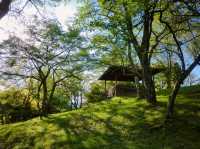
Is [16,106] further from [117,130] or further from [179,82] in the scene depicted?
[179,82]

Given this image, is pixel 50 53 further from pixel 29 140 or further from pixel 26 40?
pixel 29 140

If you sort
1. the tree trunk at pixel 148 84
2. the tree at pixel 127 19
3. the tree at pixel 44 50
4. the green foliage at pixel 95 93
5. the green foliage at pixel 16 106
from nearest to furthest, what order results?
the tree at pixel 127 19 → the tree trunk at pixel 148 84 → the tree at pixel 44 50 → the green foliage at pixel 16 106 → the green foliage at pixel 95 93

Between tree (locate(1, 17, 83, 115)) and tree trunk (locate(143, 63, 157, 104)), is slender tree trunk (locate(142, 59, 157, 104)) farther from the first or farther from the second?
tree (locate(1, 17, 83, 115))

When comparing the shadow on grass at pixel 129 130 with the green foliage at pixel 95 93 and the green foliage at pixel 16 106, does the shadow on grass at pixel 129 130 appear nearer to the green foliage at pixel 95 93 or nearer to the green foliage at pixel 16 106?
the green foliage at pixel 16 106

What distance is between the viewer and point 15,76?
109ft

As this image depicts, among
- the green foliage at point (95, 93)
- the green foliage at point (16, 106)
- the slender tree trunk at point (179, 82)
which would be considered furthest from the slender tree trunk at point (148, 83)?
the green foliage at point (95, 93)

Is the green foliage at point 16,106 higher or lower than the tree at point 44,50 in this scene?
lower

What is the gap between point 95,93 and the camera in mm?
45344

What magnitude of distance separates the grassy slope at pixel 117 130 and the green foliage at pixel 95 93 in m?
18.6

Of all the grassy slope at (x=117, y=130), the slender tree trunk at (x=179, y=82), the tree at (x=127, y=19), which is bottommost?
the grassy slope at (x=117, y=130)

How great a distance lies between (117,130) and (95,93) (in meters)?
26.8

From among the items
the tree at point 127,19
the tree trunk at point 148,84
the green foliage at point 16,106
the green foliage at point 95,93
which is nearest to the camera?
the tree at point 127,19

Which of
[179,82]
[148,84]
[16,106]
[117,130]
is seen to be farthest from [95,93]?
[179,82]

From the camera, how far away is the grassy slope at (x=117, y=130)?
16.5 m
